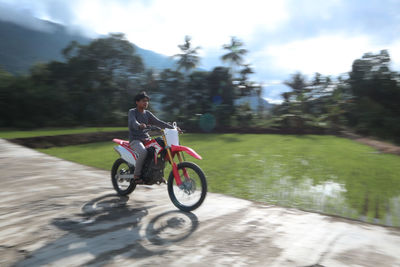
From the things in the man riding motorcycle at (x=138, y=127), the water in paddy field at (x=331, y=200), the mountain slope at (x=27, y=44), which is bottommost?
the water in paddy field at (x=331, y=200)

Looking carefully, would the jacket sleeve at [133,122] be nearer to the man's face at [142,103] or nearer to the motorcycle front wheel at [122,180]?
the man's face at [142,103]

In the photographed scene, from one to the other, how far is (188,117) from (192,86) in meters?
4.25

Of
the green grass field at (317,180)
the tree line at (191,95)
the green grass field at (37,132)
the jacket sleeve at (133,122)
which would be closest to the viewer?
the jacket sleeve at (133,122)

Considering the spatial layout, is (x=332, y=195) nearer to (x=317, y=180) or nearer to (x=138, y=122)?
(x=317, y=180)

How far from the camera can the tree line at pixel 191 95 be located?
2211 centimetres

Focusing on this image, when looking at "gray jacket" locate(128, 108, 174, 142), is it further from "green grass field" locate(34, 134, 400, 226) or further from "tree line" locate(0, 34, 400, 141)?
"tree line" locate(0, 34, 400, 141)

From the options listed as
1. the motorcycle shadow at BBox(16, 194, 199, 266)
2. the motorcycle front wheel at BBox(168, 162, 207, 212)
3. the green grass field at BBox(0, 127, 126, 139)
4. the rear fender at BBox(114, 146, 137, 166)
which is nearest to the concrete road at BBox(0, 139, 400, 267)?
the motorcycle shadow at BBox(16, 194, 199, 266)

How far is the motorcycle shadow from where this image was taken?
2539 millimetres

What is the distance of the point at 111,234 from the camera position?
3.01 m

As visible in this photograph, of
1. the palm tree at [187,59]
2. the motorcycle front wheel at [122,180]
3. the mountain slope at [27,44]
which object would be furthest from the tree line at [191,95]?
the mountain slope at [27,44]

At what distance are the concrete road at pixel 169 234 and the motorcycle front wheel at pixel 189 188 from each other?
13 centimetres

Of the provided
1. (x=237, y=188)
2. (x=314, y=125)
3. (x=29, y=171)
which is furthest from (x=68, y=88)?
(x=237, y=188)

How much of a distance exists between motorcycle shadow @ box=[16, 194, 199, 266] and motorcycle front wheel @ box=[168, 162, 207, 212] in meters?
0.17

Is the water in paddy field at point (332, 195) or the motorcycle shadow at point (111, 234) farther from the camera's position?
the water in paddy field at point (332, 195)
